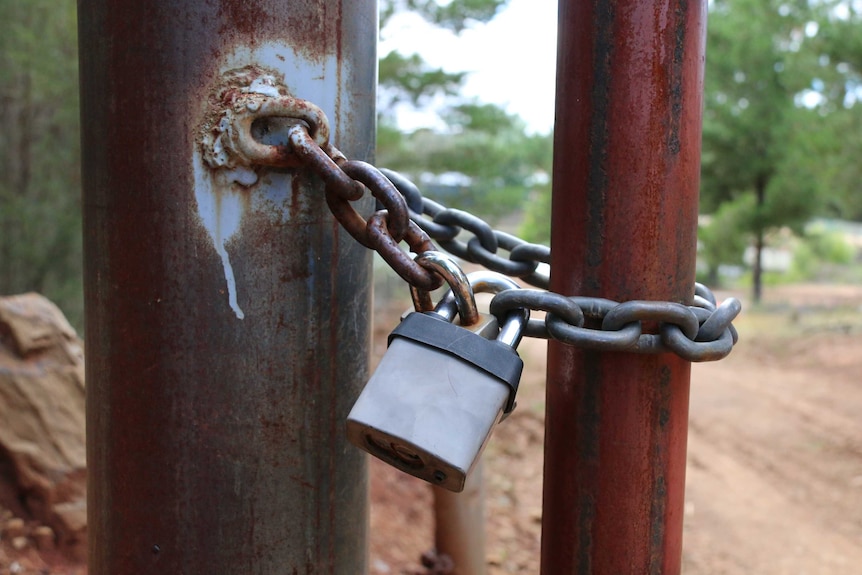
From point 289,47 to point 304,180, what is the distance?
0.15 meters

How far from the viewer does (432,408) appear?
783mm

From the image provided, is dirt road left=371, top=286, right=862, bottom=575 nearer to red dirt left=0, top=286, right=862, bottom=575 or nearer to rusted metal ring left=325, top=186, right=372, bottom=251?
red dirt left=0, top=286, right=862, bottom=575

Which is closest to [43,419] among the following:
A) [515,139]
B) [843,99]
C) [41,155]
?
[41,155]

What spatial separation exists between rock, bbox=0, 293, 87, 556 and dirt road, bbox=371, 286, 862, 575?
3.91 feet

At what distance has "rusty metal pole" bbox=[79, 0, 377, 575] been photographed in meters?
0.86

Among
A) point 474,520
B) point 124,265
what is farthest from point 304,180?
point 474,520

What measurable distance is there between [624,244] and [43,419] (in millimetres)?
2667

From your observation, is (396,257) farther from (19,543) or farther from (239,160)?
(19,543)

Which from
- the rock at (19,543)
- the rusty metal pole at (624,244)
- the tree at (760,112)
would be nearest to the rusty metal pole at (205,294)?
the rusty metal pole at (624,244)

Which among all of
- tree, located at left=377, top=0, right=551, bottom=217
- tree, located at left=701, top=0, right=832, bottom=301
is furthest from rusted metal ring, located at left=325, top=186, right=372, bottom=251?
tree, located at left=701, top=0, right=832, bottom=301

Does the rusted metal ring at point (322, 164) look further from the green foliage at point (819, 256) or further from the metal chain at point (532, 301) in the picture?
the green foliage at point (819, 256)

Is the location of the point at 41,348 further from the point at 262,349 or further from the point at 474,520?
the point at 262,349

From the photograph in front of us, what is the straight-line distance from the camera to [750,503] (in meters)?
4.61

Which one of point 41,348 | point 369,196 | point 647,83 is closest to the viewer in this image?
point 647,83
